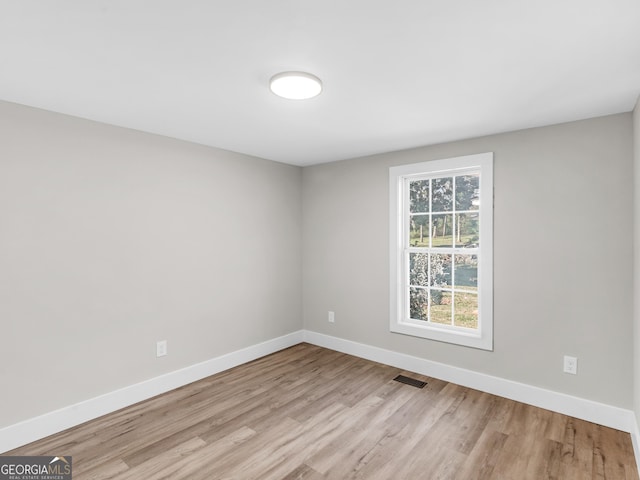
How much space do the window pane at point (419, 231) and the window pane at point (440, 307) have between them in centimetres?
52

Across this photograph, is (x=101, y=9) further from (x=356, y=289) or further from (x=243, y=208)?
(x=356, y=289)

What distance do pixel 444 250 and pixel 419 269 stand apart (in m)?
0.36

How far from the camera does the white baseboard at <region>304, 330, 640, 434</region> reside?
2.54 m

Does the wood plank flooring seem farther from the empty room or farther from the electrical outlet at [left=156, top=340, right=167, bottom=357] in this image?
the electrical outlet at [left=156, top=340, right=167, bottom=357]

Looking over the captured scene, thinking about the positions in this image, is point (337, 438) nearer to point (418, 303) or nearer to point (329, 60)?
point (418, 303)

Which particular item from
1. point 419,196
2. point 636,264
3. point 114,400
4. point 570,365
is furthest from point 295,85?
point 570,365

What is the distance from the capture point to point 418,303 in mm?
3711

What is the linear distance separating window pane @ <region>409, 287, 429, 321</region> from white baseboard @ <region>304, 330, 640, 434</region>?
43 centimetres

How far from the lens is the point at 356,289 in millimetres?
4074

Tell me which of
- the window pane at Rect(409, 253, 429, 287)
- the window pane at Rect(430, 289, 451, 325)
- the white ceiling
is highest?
the white ceiling

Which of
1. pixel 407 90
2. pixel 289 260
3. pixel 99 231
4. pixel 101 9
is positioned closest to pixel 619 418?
pixel 407 90

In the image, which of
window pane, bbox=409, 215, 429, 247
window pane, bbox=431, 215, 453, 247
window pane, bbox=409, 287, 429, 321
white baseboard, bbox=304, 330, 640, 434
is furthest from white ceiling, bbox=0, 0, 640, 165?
white baseboard, bbox=304, 330, 640, 434

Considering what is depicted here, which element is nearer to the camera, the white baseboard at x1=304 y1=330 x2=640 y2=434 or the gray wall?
the gray wall

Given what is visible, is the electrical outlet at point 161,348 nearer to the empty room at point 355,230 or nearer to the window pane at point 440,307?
the empty room at point 355,230
